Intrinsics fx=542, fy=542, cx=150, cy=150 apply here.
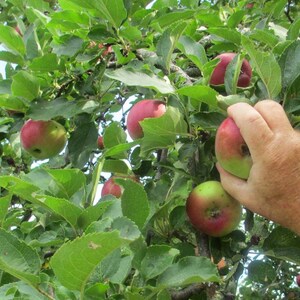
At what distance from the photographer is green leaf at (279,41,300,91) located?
1.26 meters

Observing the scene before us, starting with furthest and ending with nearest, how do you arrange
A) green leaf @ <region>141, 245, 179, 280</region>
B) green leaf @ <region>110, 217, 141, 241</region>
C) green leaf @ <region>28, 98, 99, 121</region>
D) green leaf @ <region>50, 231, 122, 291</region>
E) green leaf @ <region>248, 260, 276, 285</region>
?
green leaf @ <region>28, 98, 99, 121</region>, green leaf @ <region>248, 260, 276, 285</region>, green leaf @ <region>141, 245, 179, 280</region>, green leaf @ <region>110, 217, 141, 241</region>, green leaf @ <region>50, 231, 122, 291</region>

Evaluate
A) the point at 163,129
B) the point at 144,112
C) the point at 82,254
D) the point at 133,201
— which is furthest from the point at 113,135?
the point at 82,254

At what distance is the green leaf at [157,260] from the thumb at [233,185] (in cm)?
24

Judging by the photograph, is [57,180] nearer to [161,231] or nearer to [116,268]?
[116,268]

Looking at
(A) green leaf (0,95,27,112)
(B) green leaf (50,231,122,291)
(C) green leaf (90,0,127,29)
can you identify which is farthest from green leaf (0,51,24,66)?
(B) green leaf (50,231,122,291)

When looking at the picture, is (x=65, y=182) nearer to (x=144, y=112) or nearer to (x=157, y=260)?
(x=157, y=260)

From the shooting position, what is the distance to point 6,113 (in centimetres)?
205

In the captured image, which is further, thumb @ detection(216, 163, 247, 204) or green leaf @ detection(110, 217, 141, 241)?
thumb @ detection(216, 163, 247, 204)

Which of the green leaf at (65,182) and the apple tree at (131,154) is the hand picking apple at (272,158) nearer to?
the apple tree at (131,154)

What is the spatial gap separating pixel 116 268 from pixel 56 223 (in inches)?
10.9

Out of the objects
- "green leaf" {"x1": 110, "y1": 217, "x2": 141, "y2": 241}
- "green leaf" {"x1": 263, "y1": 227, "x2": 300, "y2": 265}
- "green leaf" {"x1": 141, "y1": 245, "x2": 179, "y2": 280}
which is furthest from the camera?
"green leaf" {"x1": 263, "y1": 227, "x2": 300, "y2": 265}

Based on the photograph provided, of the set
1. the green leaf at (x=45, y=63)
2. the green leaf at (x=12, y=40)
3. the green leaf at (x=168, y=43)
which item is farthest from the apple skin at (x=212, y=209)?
the green leaf at (x=12, y=40)

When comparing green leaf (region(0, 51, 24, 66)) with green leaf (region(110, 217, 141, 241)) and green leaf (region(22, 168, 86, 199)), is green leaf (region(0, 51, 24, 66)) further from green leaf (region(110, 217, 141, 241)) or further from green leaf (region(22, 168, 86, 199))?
green leaf (region(110, 217, 141, 241))

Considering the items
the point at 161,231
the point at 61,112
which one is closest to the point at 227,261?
the point at 161,231
